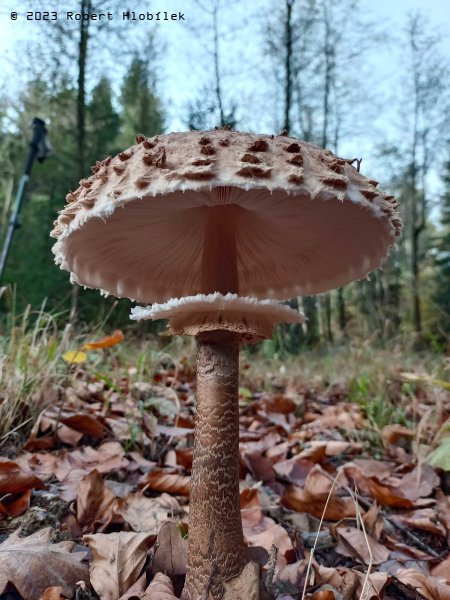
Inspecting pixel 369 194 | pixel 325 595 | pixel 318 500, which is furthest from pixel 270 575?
pixel 369 194

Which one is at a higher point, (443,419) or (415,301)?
(415,301)

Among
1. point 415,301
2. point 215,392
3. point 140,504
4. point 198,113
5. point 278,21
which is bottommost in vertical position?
point 140,504

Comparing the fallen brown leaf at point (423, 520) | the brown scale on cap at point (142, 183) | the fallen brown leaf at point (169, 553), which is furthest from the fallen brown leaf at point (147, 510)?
the brown scale on cap at point (142, 183)

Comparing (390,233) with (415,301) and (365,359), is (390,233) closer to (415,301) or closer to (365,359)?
(365,359)

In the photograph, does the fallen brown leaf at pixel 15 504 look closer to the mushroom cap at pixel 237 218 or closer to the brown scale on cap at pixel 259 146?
the mushroom cap at pixel 237 218

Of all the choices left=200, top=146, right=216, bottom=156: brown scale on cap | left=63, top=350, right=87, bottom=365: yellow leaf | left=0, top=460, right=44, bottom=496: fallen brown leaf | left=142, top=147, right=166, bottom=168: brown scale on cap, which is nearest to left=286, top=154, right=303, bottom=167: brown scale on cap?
left=200, top=146, right=216, bottom=156: brown scale on cap

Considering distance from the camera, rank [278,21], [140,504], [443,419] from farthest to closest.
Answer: [278,21] → [443,419] → [140,504]

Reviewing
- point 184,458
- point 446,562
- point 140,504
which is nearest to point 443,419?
point 446,562
